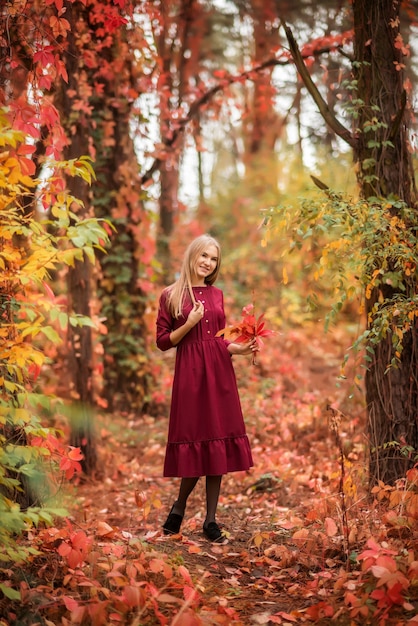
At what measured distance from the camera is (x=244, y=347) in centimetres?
404

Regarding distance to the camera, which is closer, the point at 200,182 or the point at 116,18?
the point at 116,18

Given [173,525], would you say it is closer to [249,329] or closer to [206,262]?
[249,329]

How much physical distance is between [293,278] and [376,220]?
1044 cm

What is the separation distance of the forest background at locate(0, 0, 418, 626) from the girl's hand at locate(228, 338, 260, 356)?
152 millimetres

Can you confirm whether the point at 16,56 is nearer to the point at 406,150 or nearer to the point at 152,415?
the point at 406,150

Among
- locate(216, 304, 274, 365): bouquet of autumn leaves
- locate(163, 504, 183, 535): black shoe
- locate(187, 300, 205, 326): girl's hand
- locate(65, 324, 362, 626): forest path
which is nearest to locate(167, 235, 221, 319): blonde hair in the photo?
locate(187, 300, 205, 326): girl's hand

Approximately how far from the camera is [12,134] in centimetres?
278

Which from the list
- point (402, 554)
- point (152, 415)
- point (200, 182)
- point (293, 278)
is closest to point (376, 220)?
point (402, 554)

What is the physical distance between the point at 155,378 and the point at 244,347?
471 cm

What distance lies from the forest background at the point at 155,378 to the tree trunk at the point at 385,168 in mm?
14

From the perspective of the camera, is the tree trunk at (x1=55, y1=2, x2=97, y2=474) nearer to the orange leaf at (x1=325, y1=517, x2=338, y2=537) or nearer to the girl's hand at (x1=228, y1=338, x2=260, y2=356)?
the girl's hand at (x1=228, y1=338, x2=260, y2=356)

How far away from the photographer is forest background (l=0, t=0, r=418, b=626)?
314cm

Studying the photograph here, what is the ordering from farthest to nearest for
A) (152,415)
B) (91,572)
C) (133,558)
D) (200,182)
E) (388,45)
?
(200,182)
(152,415)
(388,45)
(133,558)
(91,572)

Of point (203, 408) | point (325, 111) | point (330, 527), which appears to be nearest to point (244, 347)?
point (203, 408)
